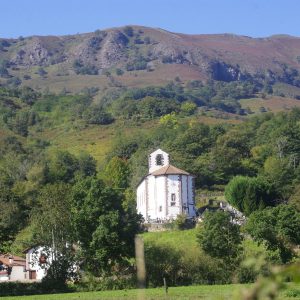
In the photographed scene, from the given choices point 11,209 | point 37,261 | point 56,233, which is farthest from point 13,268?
point 56,233

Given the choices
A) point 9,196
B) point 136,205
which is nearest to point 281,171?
point 136,205

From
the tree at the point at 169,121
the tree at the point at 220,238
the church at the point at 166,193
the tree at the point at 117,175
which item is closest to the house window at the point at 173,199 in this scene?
the church at the point at 166,193

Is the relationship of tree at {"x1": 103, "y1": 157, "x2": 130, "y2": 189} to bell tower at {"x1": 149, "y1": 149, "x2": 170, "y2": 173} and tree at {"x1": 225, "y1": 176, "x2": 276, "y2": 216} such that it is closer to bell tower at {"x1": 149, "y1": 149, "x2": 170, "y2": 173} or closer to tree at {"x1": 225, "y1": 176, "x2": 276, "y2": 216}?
bell tower at {"x1": 149, "y1": 149, "x2": 170, "y2": 173}

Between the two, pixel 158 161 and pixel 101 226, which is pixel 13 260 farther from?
pixel 158 161

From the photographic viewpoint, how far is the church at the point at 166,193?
72.2 metres

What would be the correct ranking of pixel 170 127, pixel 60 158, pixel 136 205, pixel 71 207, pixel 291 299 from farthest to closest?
1. pixel 170 127
2. pixel 60 158
3. pixel 136 205
4. pixel 71 207
5. pixel 291 299

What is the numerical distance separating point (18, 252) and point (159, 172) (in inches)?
632

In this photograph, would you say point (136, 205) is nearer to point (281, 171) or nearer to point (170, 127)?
point (281, 171)

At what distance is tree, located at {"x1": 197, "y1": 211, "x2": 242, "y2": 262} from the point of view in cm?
5081

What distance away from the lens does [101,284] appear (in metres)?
48.7

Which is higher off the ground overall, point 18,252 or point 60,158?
point 60,158

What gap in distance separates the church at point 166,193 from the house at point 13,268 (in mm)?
13808

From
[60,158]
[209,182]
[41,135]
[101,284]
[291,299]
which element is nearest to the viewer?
[291,299]

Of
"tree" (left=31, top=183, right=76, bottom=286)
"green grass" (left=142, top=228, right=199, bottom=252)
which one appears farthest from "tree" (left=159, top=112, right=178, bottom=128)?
"tree" (left=31, top=183, right=76, bottom=286)
